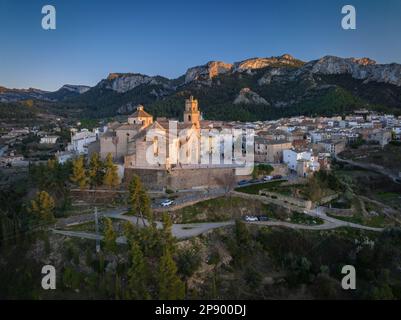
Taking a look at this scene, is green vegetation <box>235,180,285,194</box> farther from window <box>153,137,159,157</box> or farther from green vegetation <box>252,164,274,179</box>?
window <box>153,137,159,157</box>

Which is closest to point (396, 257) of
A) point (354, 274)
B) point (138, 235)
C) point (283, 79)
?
point (354, 274)

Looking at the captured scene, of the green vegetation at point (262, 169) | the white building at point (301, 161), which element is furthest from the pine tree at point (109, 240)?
the white building at point (301, 161)

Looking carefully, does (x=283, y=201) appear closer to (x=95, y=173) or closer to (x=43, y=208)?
(x=95, y=173)

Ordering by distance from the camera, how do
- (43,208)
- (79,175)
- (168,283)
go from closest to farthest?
(168,283)
(43,208)
(79,175)

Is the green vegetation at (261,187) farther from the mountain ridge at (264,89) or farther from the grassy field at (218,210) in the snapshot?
the mountain ridge at (264,89)

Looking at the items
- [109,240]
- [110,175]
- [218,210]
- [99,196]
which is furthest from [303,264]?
[99,196]

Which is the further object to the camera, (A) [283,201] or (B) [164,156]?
(B) [164,156]

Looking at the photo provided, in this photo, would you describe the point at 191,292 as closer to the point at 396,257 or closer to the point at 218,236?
the point at 218,236

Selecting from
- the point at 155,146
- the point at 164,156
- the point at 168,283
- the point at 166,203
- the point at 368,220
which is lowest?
the point at 168,283
